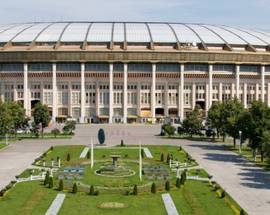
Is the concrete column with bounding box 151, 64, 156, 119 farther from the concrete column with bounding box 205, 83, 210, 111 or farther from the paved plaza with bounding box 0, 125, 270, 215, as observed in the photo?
the paved plaza with bounding box 0, 125, 270, 215

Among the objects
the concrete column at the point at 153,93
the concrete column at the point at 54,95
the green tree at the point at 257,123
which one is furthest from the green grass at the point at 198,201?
the concrete column at the point at 54,95

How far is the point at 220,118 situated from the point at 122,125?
39.1m

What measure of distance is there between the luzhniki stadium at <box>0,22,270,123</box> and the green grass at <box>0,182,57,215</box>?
77349 mm

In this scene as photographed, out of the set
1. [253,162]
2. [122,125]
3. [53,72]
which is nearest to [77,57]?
[53,72]

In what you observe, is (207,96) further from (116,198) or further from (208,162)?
(116,198)

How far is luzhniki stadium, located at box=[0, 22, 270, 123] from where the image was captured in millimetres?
122750

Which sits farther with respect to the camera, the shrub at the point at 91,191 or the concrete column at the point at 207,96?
the concrete column at the point at 207,96

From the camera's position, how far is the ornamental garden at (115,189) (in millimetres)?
38938

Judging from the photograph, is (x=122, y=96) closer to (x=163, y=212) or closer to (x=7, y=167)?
(x=7, y=167)

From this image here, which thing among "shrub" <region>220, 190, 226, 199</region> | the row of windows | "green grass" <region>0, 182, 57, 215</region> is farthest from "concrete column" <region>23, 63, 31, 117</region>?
"shrub" <region>220, 190, 226, 199</region>

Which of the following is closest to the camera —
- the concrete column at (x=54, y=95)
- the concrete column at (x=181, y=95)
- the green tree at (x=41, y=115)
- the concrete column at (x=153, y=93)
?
the green tree at (x=41, y=115)

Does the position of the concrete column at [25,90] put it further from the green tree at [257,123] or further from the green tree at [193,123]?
the green tree at [257,123]

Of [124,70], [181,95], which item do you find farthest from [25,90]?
[181,95]

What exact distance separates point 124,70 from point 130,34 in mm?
8286
